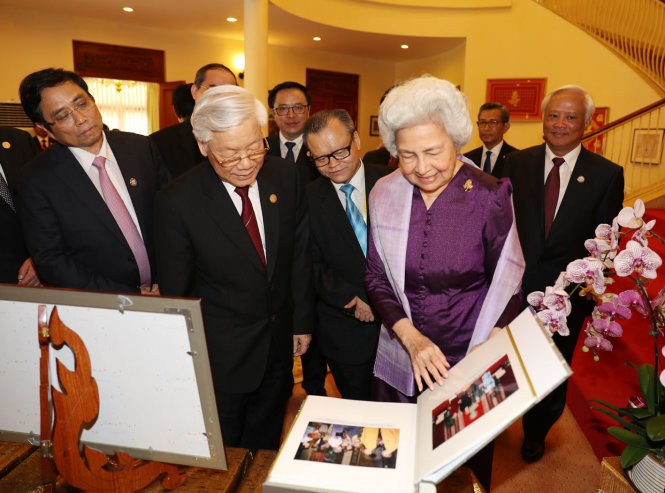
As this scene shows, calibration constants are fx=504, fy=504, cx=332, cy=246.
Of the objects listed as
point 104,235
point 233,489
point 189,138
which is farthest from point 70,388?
point 189,138

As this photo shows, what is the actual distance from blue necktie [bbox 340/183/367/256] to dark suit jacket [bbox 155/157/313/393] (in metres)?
0.28

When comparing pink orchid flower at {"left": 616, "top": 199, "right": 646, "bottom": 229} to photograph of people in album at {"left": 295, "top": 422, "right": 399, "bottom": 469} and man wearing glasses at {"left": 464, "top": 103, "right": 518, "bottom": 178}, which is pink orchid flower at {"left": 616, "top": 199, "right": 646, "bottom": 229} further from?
man wearing glasses at {"left": 464, "top": 103, "right": 518, "bottom": 178}

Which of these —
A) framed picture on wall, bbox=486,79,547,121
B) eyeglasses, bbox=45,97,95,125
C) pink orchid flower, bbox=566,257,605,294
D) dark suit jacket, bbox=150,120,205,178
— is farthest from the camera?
framed picture on wall, bbox=486,79,547,121

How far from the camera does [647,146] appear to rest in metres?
7.37

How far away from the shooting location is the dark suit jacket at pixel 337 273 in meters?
2.25

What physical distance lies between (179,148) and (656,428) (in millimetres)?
2806

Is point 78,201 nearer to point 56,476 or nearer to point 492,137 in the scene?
point 56,476

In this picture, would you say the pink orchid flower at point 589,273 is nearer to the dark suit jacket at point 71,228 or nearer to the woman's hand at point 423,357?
the woman's hand at point 423,357

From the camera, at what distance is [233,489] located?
1196mm

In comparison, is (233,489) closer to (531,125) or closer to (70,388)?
(70,388)

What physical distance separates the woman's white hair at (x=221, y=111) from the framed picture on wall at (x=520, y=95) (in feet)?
27.6

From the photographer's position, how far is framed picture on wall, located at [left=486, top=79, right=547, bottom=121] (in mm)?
8922

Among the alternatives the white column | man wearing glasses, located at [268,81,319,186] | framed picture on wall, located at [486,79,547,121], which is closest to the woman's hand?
man wearing glasses, located at [268,81,319,186]

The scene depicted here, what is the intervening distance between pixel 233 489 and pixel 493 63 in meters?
9.48
